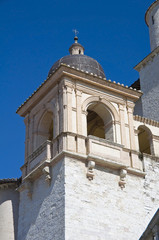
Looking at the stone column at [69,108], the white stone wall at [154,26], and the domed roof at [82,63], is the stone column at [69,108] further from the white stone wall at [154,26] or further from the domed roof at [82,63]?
the white stone wall at [154,26]

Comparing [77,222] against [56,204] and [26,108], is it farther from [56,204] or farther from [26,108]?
[26,108]

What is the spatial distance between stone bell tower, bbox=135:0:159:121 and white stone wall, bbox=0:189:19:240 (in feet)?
24.8

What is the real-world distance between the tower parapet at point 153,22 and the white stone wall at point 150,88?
1.12 metres

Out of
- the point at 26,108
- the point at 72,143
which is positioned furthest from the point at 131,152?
the point at 26,108

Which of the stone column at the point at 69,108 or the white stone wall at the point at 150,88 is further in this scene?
the white stone wall at the point at 150,88

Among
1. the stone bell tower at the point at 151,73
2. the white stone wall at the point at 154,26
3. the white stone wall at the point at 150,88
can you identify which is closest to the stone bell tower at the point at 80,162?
the white stone wall at the point at 150,88

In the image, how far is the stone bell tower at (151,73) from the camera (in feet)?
77.5

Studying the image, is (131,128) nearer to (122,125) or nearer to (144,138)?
(122,125)

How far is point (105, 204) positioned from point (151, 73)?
30.0 feet

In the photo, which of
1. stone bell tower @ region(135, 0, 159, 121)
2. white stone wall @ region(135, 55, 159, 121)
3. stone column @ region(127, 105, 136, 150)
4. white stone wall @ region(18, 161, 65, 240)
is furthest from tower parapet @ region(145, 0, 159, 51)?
white stone wall @ region(18, 161, 65, 240)

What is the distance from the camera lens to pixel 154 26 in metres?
25.4

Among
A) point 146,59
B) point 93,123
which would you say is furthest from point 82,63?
point 146,59

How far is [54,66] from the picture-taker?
21.2 metres

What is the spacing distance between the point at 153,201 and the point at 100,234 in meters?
3.01
